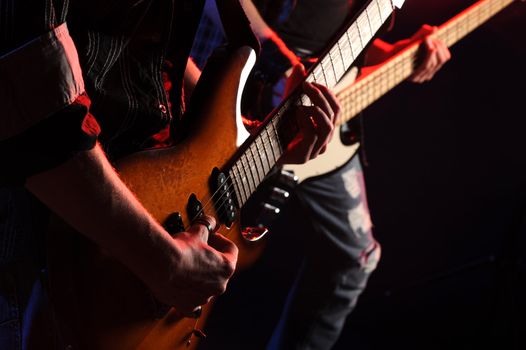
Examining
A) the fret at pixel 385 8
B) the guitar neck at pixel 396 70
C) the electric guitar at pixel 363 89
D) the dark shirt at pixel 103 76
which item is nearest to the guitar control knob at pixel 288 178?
the electric guitar at pixel 363 89

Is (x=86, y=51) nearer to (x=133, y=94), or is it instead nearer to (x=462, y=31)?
(x=133, y=94)

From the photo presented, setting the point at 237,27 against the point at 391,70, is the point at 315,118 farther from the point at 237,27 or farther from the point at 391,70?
the point at 391,70

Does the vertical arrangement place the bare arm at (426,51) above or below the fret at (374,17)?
below

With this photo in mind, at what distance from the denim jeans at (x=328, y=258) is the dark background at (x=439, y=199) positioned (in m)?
0.59

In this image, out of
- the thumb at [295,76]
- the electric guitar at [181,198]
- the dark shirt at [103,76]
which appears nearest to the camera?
the dark shirt at [103,76]

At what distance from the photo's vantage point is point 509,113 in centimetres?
294

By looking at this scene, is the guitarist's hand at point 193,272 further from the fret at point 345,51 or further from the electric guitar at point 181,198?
the fret at point 345,51

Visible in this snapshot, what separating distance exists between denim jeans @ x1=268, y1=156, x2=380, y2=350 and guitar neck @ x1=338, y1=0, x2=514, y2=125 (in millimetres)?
212

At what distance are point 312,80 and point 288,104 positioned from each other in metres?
0.09

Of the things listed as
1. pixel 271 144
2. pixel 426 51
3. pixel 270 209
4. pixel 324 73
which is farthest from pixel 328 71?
pixel 426 51

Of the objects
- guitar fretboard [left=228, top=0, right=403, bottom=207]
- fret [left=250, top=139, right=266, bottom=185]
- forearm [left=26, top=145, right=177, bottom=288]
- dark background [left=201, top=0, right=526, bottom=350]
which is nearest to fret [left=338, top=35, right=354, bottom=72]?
guitar fretboard [left=228, top=0, right=403, bottom=207]

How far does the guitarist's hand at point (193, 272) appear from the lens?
884 millimetres

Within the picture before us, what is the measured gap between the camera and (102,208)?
81 centimetres

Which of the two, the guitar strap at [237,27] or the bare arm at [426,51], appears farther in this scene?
the bare arm at [426,51]
